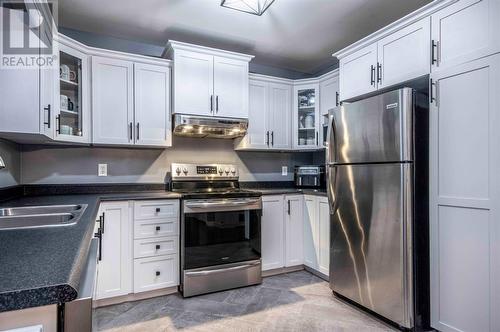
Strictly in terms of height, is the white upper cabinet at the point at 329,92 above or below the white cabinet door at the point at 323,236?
above

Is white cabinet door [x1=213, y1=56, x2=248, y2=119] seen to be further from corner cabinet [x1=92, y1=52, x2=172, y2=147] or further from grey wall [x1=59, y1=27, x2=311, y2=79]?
grey wall [x1=59, y1=27, x2=311, y2=79]

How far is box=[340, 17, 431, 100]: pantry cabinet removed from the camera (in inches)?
80.8

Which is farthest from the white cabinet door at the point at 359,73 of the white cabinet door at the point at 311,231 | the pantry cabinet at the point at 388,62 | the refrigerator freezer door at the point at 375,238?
the white cabinet door at the point at 311,231

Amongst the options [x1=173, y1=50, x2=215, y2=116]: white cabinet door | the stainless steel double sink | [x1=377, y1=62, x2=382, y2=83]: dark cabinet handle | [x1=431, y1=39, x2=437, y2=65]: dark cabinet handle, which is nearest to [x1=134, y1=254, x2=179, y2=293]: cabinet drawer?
the stainless steel double sink

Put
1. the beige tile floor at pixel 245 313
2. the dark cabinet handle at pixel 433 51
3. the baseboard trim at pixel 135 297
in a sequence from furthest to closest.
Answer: the baseboard trim at pixel 135 297
the beige tile floor at pixel 245 313
the dark cabinet handle at pixel 433 51

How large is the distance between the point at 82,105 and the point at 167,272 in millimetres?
1640

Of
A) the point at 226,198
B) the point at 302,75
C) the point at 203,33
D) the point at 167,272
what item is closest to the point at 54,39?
the point at 203,33

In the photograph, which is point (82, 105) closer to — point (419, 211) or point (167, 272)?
point (167, 272)

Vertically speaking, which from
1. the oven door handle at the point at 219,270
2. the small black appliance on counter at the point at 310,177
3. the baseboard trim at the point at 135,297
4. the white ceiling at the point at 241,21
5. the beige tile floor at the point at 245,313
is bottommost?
the beige tile floor at the point at 245,313

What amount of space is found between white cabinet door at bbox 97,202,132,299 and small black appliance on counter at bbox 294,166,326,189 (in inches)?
76.7

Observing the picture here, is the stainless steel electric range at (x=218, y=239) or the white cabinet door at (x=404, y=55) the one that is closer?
the white cabinet door at (x=404, y=55)

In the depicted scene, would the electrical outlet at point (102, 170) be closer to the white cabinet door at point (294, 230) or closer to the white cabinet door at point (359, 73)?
the white cabinet door at point (294, 230)

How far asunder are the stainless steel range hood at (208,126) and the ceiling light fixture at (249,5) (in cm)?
103

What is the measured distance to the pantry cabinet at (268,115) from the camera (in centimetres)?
336
